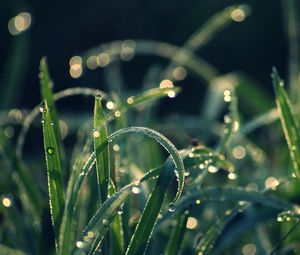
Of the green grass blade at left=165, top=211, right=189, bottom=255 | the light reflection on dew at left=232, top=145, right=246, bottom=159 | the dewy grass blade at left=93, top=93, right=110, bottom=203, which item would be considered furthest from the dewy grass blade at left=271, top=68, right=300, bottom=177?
the light reflection on dew at left=232, top=145, right=246, bottom=159

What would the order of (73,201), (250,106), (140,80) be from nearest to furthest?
(73,201) < (250,106) < (140,80)

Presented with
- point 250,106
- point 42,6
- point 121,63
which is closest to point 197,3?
point 121,63

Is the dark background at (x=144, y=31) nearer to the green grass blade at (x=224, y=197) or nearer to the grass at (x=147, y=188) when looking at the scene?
the grass at (x=147, y=188)

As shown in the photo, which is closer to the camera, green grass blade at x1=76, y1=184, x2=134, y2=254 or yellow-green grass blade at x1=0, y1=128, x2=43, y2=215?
green grass blade at x1=76, y1=184, x2=134, y2=254

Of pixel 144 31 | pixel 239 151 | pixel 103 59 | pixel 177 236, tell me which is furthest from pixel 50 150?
pixel 144 31

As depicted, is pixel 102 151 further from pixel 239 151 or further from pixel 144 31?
pixel 144 31

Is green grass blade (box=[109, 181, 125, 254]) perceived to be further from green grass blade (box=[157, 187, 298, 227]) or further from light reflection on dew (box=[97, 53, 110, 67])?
light reflection on dew (box=[97, 53, 110, 67])

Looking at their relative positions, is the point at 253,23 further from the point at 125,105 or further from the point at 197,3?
the point at 125,105

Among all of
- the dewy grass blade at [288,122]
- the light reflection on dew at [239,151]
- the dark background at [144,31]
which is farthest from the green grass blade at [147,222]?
the dark background at [144,31]
